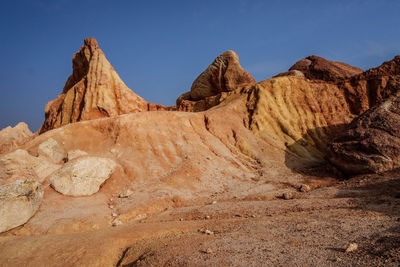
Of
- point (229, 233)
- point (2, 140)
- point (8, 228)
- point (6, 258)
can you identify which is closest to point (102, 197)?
point (8, 228)

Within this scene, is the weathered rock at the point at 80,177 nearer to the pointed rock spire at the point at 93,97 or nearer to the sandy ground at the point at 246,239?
the sandy ground at the point at 246,239

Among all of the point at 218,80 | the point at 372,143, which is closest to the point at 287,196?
the point at 372,143

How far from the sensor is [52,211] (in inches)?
308

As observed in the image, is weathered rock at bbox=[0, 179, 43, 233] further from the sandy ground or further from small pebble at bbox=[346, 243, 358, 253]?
small pebble at bbox=[346, 243, 358, 253]

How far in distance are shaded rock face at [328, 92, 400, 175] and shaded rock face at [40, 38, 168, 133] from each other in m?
16.7

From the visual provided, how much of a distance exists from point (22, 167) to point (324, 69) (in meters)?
29.0

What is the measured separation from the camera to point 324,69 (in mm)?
27109

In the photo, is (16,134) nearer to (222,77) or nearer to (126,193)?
(126,193)

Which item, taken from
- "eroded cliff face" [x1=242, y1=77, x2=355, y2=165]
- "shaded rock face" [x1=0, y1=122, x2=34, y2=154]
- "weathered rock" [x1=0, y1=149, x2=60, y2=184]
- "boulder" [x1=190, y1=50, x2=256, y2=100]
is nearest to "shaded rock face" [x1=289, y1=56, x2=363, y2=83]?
"eroded cliff face" [x1=242, y1=77, x2=355, y2=165]

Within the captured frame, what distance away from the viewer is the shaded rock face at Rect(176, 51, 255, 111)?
24531 mm

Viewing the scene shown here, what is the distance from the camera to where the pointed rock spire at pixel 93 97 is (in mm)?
19656

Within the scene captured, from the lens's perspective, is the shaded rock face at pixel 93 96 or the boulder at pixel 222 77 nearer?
the shaded rock face at pixel 93 96

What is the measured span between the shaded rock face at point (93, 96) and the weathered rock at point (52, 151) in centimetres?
825

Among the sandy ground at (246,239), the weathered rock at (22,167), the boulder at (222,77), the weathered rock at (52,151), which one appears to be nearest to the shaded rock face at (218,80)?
the boulder at (222,77)
